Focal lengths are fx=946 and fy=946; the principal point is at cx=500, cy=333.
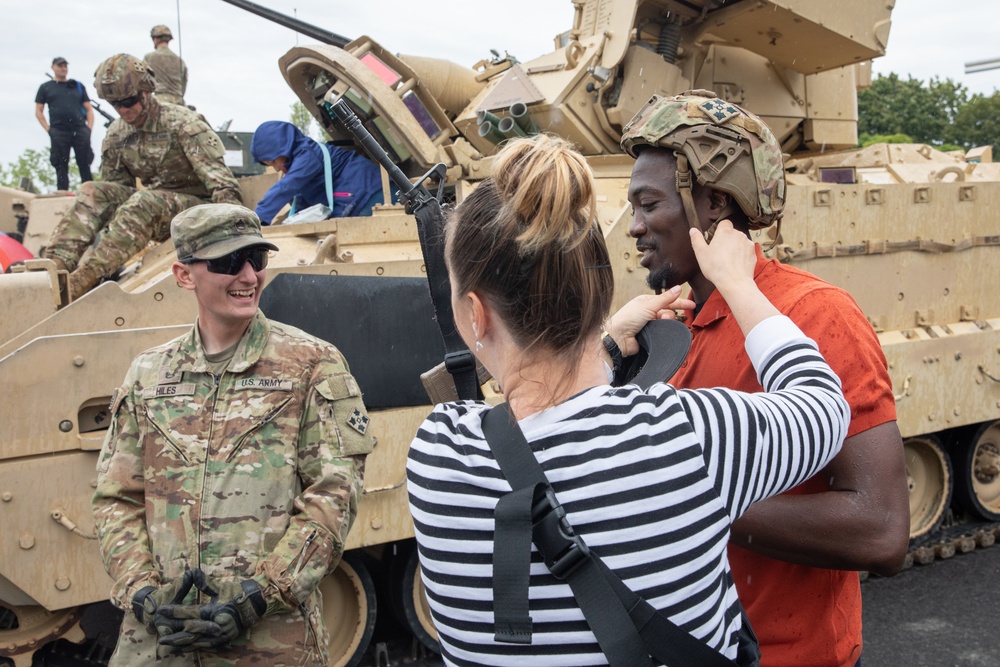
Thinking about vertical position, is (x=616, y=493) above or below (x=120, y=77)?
below

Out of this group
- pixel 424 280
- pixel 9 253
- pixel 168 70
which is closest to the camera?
pixel 424 280

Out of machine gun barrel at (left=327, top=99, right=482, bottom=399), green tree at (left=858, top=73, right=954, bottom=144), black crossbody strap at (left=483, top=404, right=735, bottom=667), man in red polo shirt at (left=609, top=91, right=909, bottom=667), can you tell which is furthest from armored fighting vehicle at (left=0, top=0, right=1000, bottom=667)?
green tree at (left=858, top=73, right=954, bottom=144)

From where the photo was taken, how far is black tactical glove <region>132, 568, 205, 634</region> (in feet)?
7.88

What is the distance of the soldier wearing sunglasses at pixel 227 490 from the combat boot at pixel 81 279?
252cm

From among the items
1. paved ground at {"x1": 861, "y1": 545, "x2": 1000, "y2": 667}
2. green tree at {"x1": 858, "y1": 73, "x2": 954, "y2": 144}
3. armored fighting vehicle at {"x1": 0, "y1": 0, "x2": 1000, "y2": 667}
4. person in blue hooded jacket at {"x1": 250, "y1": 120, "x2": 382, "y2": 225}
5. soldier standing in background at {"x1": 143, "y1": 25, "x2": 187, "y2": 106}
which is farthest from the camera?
green tree at {"x1": 858, "y1": 73, "x2": 954, "y2": 144}

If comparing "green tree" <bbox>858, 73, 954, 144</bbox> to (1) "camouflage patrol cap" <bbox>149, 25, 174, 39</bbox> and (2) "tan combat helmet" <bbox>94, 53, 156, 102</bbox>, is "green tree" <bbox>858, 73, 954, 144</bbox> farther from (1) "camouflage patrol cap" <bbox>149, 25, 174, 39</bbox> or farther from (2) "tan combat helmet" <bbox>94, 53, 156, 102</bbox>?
(2) "tan combat helmet" <bbox>94, 53, 156, 102</bbox>

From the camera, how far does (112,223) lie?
5.00 metres

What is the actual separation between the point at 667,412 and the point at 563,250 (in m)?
0.25

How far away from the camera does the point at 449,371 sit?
6.47ft

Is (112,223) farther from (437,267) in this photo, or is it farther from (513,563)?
(513,563)

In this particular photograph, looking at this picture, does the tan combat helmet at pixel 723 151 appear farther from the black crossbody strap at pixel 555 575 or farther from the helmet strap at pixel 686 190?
the black crossbody strap at pixel 555 575

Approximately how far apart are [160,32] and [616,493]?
9197 millimetres

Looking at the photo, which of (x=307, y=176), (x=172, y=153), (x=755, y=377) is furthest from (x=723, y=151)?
(x=307, y=176)

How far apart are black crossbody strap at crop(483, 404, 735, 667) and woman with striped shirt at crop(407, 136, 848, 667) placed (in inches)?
0.8
